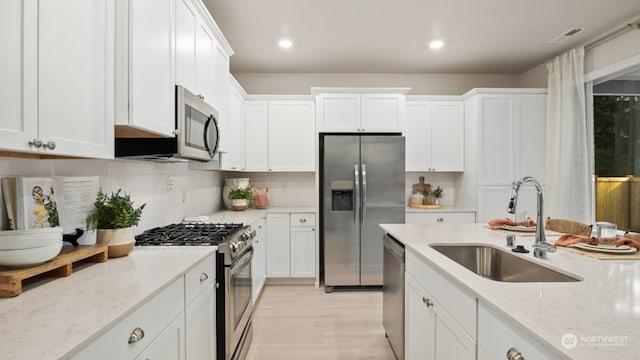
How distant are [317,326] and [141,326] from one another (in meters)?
2.09

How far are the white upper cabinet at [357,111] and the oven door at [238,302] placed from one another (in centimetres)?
203

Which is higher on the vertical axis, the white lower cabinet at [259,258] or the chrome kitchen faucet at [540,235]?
the chrome kitchen faucet at [540,235]

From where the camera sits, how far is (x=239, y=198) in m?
3.94

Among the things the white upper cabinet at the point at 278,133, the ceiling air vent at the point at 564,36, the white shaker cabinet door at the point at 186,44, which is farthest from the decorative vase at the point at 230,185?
the ceiling air vent at the point at 564,36

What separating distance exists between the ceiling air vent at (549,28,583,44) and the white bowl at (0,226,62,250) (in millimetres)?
4268

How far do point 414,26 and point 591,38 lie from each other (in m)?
1.89

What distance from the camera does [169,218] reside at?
103 inches

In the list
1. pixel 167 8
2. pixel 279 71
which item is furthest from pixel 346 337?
pixel 279 71

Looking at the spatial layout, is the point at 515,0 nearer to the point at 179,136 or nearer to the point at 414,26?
the point at 414,26

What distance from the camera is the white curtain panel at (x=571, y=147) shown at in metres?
3.54

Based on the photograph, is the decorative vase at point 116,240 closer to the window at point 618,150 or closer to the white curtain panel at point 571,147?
the white curtain panel at point 571,147

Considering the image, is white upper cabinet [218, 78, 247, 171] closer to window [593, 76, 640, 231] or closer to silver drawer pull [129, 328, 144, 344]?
silver drawer pull [129, 328, 144, 344]

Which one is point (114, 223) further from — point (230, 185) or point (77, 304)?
point (230, 185)

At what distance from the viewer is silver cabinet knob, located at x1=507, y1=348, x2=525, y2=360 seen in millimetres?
866
